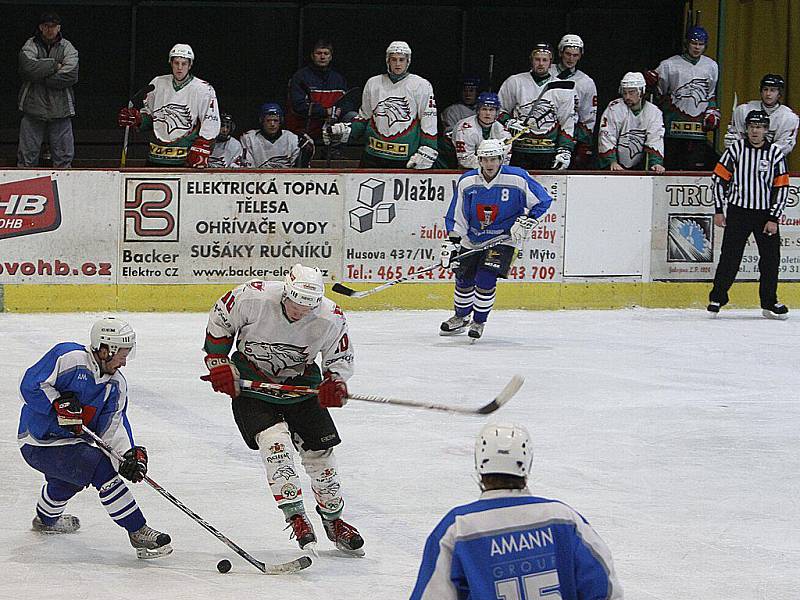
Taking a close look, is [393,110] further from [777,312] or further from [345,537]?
[345,537]

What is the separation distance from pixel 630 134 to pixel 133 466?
22.8 ft

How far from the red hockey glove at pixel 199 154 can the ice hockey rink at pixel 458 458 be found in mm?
1107

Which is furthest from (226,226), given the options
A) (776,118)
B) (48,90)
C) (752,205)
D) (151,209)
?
→ (776,118)

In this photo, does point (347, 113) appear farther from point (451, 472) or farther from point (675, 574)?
point (675, 574)

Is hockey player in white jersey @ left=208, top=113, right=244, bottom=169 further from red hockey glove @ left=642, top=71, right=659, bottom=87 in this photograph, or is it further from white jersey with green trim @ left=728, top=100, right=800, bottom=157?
white jersey with green trim @ left=728, top=100, right=800, bottom=157

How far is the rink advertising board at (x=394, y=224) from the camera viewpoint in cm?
984

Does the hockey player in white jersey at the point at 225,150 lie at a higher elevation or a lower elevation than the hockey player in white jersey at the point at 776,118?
lower

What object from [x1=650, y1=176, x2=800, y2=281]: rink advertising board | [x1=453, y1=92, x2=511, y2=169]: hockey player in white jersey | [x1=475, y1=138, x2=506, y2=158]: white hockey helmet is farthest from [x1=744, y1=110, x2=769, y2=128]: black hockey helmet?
[x1=475, y1=138, x2=506, y2=158]: white hockey helmet

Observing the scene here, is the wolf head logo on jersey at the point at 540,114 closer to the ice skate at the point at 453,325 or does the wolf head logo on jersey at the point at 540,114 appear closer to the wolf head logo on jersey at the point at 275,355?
the ice skate at the point at 453,325

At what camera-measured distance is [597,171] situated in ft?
33.3

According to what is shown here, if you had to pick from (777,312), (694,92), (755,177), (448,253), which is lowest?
(777,312)

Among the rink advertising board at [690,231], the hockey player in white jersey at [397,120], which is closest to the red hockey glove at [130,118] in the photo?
the hockey player in white jersey at [397,120]

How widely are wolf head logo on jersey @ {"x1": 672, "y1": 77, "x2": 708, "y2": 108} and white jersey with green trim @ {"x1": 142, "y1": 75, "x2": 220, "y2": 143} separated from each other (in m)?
3.53

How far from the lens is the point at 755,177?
9.86 metres
